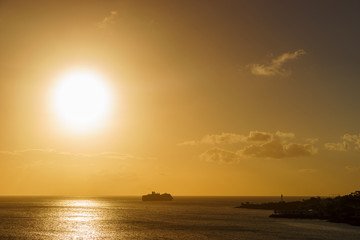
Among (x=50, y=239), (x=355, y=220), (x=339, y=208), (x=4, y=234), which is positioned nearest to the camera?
(x=50, y=239)

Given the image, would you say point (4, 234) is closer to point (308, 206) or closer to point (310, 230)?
point (310, 230)

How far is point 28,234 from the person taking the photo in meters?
85.5

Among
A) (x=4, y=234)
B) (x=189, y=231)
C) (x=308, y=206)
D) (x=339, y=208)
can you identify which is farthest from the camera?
(x=308, y=206)

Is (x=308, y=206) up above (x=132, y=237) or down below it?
above

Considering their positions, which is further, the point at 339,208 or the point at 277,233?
→ the point at 339,208

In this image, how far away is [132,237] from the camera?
272 ft

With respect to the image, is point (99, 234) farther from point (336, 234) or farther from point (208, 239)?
point (336, 234)

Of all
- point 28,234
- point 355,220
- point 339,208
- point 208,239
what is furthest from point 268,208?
point 28,234

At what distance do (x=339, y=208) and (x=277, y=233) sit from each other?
5194 centimetres

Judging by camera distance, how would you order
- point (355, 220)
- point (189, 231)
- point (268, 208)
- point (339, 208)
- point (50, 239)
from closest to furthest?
point (50, 239) < point (189, 231) < point (355, 220) < point (339, 208) < point (268, 208)

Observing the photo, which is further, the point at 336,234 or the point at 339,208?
the point at 339,208

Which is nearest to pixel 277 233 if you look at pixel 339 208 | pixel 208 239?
pixel 208 239

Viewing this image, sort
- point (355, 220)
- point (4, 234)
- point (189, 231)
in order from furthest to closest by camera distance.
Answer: point (355, 220) → point (189, 231) → point (4, 234)

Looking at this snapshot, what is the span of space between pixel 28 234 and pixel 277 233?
59.6m
